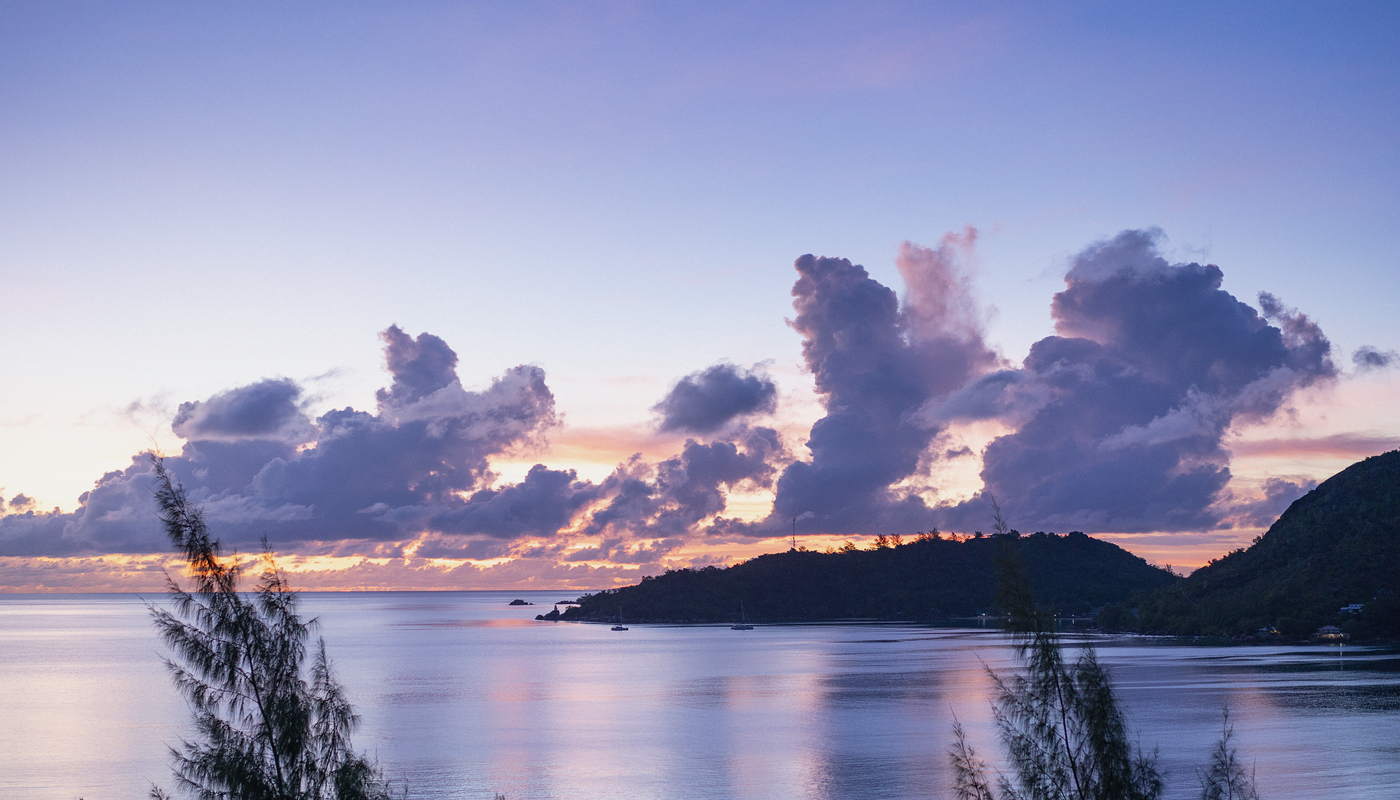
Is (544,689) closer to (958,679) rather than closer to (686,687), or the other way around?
(686,687)

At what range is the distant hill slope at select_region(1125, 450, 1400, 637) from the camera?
158000mm

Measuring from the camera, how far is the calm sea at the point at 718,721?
5706 centimetres

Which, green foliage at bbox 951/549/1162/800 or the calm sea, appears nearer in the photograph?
green foliage at bbox 951/549/1162/800

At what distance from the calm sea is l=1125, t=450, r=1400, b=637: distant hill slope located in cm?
1436

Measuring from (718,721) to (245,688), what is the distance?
67144 millimetres

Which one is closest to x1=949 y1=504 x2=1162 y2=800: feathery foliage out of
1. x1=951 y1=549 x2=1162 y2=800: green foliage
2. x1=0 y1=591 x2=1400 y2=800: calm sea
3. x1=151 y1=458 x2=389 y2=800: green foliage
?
x1=951 y1=549 x2=1162 y2=800: green foliage

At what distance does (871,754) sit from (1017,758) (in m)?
A: 48.4

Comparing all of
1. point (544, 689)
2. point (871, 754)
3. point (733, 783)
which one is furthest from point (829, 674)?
point (733, 783)

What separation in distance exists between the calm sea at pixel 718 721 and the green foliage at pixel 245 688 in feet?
116

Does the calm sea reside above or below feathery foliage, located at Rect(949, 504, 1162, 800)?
below

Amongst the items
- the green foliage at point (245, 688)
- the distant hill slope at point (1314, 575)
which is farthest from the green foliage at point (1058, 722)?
the distant hill slope at point (1314, 575)

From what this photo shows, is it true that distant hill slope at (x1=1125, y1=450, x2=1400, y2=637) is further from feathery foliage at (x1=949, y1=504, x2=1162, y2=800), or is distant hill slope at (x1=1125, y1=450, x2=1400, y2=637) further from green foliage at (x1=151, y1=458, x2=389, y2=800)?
green foliage at (x1=151, y1=458, x2=389, y2=800)

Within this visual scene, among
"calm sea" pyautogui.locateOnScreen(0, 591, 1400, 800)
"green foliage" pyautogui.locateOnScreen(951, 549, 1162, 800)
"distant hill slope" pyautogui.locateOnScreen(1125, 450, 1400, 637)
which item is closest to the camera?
"green foliage" pyautogui.locateOnScreen(951, 549, 1162, 800)

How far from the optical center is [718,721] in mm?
83812
